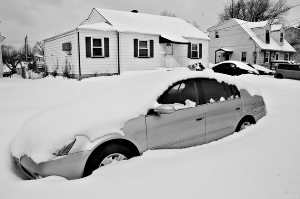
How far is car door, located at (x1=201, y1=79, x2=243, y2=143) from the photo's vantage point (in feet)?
12.7

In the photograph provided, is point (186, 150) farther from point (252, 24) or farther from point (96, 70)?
point (252, 24)

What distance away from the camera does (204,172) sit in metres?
2.84

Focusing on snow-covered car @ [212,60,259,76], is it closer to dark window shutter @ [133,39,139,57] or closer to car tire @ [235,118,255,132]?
dark window shutter @ [133,39,139,57]

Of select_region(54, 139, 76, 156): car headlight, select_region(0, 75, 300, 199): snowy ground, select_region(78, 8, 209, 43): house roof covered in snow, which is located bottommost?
select_region(0, 75, 300, 199): snowy ground

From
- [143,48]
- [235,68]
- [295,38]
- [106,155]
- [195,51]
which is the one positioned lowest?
[106,155]

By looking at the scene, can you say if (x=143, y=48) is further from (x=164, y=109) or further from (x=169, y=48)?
(x=164, y=109)

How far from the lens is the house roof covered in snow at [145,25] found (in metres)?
17.9

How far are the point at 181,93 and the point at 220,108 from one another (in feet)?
2.56

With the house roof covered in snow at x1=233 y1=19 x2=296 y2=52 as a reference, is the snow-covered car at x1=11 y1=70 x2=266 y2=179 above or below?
below

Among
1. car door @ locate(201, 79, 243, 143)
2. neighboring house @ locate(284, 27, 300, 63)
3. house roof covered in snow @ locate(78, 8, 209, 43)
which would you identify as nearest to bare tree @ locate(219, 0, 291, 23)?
neighboring house @ locate(284, 27, 300, 63)

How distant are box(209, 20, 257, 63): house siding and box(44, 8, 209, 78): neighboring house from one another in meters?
12.7

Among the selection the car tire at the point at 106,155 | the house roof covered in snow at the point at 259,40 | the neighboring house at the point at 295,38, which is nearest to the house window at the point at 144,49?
the car tire at the point at 106,155

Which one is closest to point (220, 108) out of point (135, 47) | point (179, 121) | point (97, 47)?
point (179, 121)

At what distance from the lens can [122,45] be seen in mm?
17500
